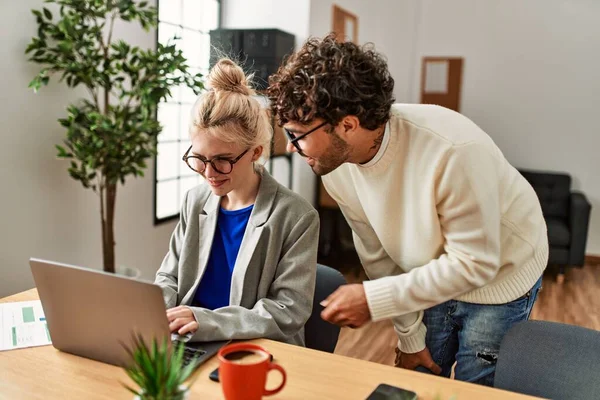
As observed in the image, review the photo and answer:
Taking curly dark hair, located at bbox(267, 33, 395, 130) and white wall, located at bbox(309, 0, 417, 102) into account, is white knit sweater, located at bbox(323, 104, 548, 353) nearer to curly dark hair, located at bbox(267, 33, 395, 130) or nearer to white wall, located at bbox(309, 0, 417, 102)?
curly dark hair, located at bbox(267, 33, 395, 130)

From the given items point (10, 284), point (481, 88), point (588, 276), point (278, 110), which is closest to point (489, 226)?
point (278, 110)

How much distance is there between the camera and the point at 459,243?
4.41ft

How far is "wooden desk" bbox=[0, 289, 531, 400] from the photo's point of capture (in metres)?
1.07

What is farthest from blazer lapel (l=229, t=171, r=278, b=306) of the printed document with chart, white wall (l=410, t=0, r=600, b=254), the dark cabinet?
white wall (l=410, t=0, r=600, b=254)

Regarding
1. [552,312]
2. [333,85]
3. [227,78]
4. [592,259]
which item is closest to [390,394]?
[333,85]

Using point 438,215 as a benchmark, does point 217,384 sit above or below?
below

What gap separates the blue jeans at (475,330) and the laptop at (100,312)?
693 millimetres

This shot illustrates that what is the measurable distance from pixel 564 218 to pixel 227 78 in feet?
15.2

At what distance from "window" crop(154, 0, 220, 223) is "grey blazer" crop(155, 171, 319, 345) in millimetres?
2264

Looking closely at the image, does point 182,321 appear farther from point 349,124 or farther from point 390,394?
point 349,124

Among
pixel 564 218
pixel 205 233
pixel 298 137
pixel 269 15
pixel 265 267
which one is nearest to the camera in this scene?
pixel 298 137

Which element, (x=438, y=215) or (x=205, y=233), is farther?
(x=205, y=233)

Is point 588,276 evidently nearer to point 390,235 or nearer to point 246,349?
point 390,235

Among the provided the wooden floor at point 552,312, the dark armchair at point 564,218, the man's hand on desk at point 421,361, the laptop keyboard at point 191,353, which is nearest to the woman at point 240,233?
the laptop keyboard at point 191,353
